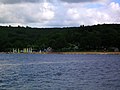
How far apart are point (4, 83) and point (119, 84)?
1647 cm

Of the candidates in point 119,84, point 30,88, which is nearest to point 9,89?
point 30,88

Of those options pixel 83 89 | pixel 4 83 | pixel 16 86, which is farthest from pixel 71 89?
pixel 4 83

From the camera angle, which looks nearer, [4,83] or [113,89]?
[113,89]

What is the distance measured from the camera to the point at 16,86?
52.3m

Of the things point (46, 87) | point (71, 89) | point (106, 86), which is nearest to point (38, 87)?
point (46, 87)

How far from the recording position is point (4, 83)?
184ft

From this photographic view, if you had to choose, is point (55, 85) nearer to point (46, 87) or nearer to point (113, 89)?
point (46, 87)

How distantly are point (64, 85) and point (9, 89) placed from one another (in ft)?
26.1

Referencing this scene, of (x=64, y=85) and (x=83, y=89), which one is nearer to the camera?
(x=83, y=89)

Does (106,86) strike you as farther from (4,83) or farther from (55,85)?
(4,83)

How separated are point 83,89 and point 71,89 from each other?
151 centimetres

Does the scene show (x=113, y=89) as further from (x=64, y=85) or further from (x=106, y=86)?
(x=64, y=85)

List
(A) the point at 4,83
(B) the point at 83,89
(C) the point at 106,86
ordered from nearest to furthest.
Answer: (B) the point at 83,89
(C) the point at 106,86
(A) the point at 4,83

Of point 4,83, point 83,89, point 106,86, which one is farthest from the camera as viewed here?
point 4,83
